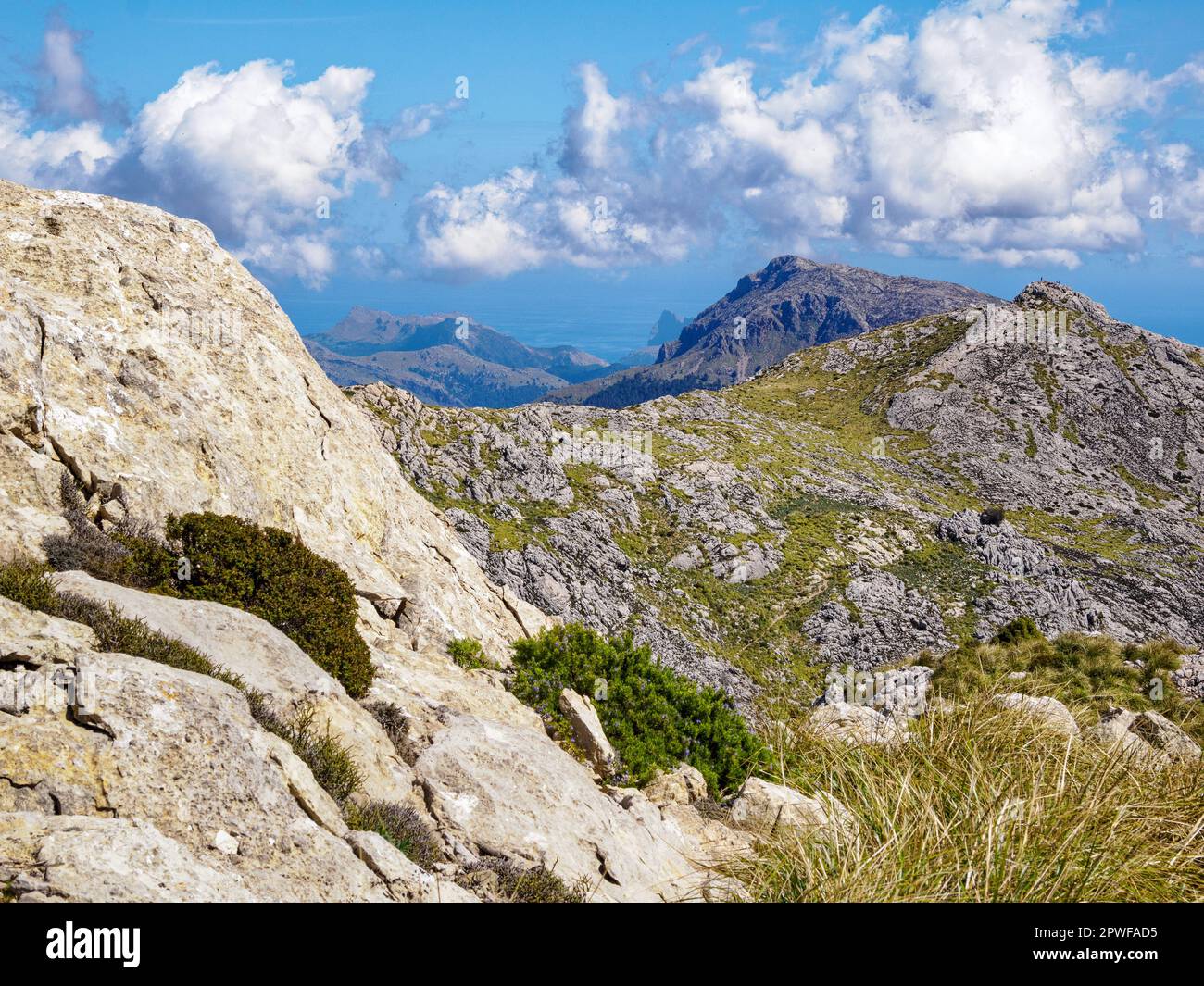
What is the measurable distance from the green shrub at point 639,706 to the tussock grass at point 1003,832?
22.0 feet

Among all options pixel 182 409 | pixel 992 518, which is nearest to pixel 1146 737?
pixel 182 409

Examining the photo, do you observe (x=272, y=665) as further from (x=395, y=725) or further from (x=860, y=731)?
(x=860, y=731)

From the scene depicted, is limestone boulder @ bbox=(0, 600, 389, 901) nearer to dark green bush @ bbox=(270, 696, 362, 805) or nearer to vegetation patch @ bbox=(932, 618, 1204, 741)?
dark green bush @ bbox=(270, 696, 362, 805)

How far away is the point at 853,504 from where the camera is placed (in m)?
93.9

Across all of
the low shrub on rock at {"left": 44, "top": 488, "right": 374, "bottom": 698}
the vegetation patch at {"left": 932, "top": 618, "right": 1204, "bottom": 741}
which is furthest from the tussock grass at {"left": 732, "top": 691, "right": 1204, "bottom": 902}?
the vegetation patch at {"left": 932, "top": 618, "right": 1204, "bottom": 741}

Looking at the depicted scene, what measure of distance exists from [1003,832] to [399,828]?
597 centimetres

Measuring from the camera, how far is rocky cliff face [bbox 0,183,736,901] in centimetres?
629

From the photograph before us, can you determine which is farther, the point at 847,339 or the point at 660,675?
the point at 847,339

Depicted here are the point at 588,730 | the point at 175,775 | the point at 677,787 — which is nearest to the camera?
the point at 175,775

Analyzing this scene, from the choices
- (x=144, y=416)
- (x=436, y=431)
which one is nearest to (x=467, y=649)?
(x=144, y=416)

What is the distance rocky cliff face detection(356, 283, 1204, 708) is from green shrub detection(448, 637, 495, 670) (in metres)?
42.9

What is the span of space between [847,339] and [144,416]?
555 ft
